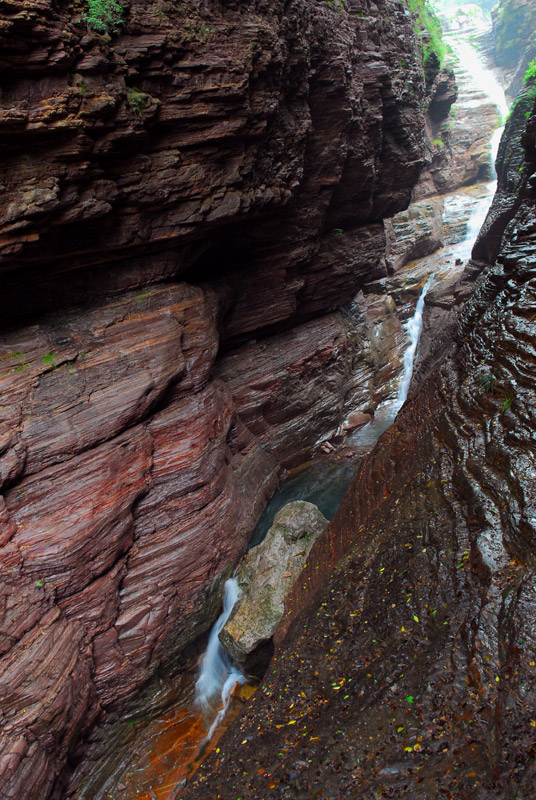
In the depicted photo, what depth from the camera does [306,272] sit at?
47.1ft

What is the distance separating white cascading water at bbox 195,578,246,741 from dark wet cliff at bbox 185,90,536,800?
2428mm

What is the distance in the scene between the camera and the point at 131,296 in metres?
9.17

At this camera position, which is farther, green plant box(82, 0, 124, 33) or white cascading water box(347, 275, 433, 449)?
white cascading water box(347, 275, 433, 449)

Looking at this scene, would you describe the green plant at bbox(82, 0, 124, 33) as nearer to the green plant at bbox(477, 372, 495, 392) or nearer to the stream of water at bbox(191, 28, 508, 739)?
the green plant at bbox(477, 372, 495, 392)

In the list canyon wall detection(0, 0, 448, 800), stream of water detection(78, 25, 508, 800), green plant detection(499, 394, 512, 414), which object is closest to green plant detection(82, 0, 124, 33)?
canyon wall detection(0, 0, 448, 800)

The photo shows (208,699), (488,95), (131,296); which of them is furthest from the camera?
(488,95)

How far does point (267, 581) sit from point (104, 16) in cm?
1019

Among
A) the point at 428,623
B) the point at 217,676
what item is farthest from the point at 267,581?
the point at 428,623

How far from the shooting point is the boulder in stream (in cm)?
798

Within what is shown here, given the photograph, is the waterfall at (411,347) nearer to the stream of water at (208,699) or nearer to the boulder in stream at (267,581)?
the stream of water at (208,699)

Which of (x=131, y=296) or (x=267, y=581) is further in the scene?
(x=131, y=296)

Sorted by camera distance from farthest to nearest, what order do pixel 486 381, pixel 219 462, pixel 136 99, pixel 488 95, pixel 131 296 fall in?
pixel 488 95, pixel 219 462, pixel 131 296, pixel 136 99, pixel 486 381

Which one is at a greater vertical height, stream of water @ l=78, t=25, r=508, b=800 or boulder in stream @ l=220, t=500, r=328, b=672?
boulder in stream @ l=220, t=500, r=328, b=672

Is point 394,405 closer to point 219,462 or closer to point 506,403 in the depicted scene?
point 219,462
